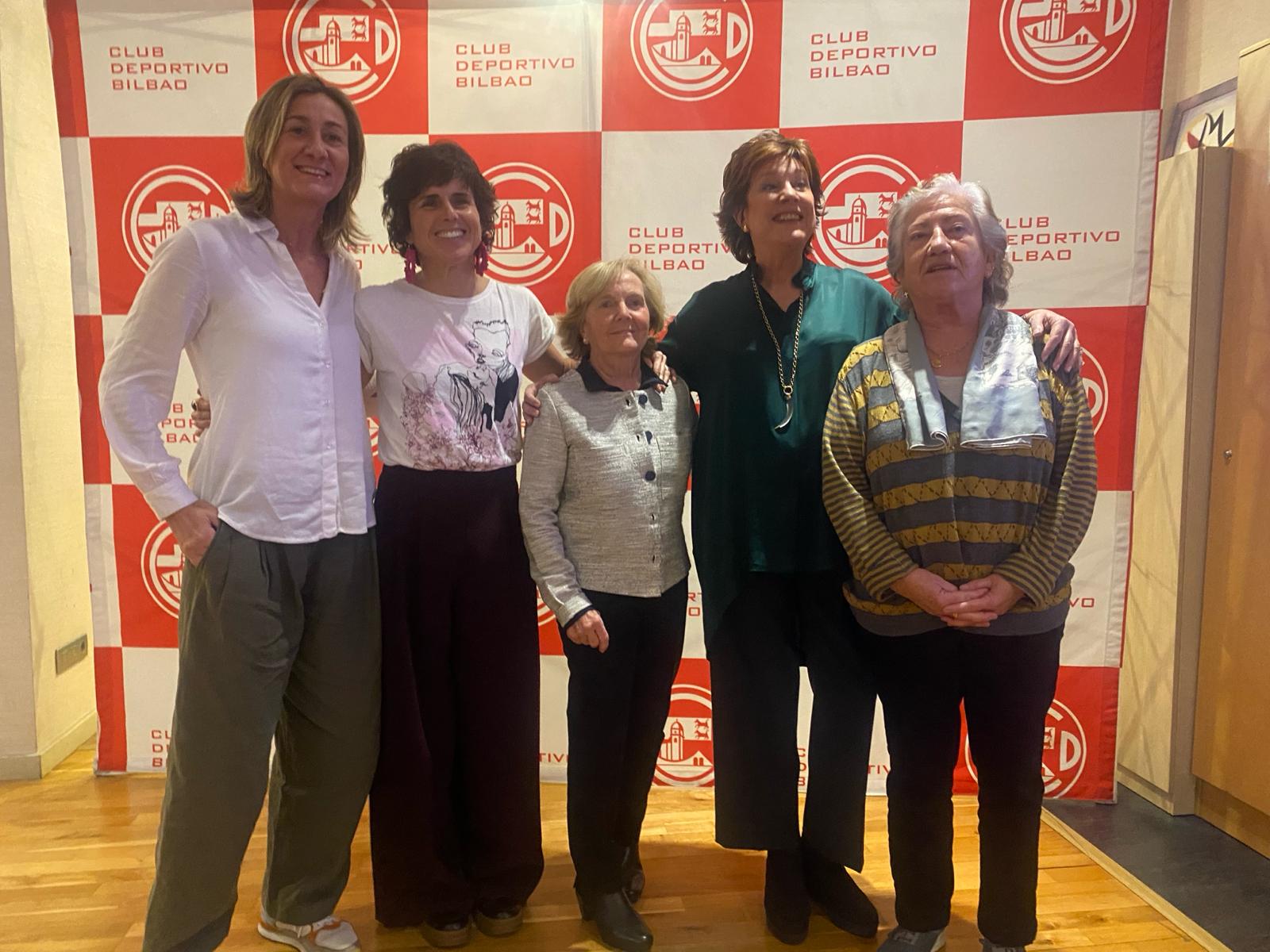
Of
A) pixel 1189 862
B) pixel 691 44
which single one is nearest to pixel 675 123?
pixel 691 44

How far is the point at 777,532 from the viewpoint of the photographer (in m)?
1.72

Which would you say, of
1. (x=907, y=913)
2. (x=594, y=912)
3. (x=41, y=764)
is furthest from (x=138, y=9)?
(x=907, y=913)

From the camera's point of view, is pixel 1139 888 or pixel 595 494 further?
pixel 1139 888

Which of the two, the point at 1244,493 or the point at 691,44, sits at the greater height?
the point at 691,44

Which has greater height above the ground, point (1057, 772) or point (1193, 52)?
point (1193, 52)

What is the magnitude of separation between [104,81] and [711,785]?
282 centimetres

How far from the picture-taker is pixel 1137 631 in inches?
101

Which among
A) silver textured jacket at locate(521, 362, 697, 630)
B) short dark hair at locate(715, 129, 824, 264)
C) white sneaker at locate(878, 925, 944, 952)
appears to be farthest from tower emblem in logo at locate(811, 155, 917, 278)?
white sneaker at locate(878, 925, 944, 952)

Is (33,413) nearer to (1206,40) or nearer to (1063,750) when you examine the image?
(1063,750)

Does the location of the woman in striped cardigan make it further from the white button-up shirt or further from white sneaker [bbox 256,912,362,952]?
white sneaker [bbox 256,912,362,952]

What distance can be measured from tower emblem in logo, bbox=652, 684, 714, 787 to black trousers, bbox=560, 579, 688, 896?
2.53 ft

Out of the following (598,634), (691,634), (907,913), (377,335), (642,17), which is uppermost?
(642,17)

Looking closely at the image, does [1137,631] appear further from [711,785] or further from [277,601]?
[277,601]

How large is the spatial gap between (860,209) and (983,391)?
112cm
